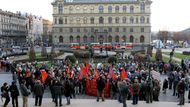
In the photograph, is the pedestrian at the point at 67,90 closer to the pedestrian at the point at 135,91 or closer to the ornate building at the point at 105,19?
the pedestrian at the point at 135,91

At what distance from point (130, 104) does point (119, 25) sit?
93136mm

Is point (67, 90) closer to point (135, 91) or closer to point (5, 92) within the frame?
point (5, 92)

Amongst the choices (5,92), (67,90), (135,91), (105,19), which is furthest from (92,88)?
(105,19)

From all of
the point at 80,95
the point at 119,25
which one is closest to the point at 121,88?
the point at 80,95

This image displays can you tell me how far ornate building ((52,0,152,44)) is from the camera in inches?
4338

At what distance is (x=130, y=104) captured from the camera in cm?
1930

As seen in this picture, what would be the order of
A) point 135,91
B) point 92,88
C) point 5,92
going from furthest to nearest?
point 92,88 < point 135,91 < point 5,92

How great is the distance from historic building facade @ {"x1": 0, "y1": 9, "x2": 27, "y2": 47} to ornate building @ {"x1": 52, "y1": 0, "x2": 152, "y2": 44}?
2049cm

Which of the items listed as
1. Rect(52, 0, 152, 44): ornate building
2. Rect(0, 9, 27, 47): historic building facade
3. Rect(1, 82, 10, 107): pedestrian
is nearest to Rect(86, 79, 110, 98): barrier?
Rect(1, 82, 10, 107): pedestrian

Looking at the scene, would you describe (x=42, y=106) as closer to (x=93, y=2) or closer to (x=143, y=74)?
(x=143, y=74)

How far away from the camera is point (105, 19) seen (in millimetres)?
111375

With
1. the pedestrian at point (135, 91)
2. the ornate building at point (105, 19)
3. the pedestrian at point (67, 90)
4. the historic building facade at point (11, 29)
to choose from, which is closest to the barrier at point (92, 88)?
the pedestrian at point (67, 90)

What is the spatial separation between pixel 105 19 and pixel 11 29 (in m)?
40.2

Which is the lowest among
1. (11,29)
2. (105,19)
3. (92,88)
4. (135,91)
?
(92,88)
